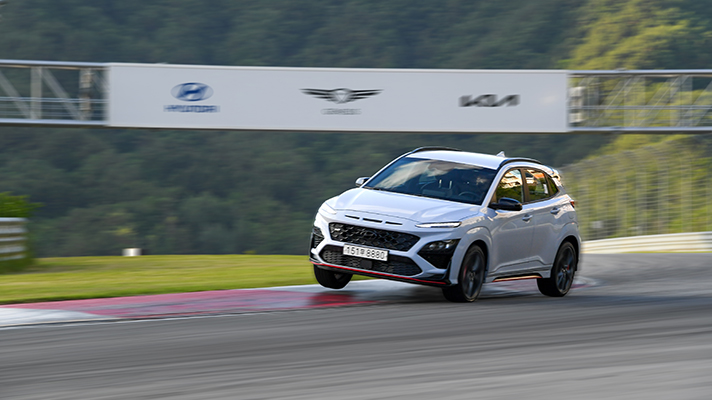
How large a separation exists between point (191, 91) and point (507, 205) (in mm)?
19872

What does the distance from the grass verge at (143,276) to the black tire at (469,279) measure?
9.03ft

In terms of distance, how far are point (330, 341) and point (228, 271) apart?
6.66 metres

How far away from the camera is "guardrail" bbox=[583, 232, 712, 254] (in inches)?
1059

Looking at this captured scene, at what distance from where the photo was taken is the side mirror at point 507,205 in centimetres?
1018

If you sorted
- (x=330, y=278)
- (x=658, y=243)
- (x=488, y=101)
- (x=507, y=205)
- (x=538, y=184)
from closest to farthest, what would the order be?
(x=507, y=205), (x=330, y=278), (x=538, y=184), (x=658, y=243), (x=488, y=101)

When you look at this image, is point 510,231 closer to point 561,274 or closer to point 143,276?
point 561,274

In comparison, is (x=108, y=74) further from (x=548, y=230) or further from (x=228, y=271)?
(x=548, y=230)

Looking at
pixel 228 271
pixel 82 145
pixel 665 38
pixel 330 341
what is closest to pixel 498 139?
pixel 665 38

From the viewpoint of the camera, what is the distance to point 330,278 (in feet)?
35.1

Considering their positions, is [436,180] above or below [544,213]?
above

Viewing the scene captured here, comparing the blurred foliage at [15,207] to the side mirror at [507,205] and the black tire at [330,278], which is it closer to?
the black tire at [330,278]

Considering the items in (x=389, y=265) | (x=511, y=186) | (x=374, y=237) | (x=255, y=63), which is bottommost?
(x=389, y=265)

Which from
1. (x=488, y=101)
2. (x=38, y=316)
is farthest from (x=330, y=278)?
(x=488, y=101)

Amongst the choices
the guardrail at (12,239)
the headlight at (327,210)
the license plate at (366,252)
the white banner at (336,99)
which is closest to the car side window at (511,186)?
the license plate at (366,252)
